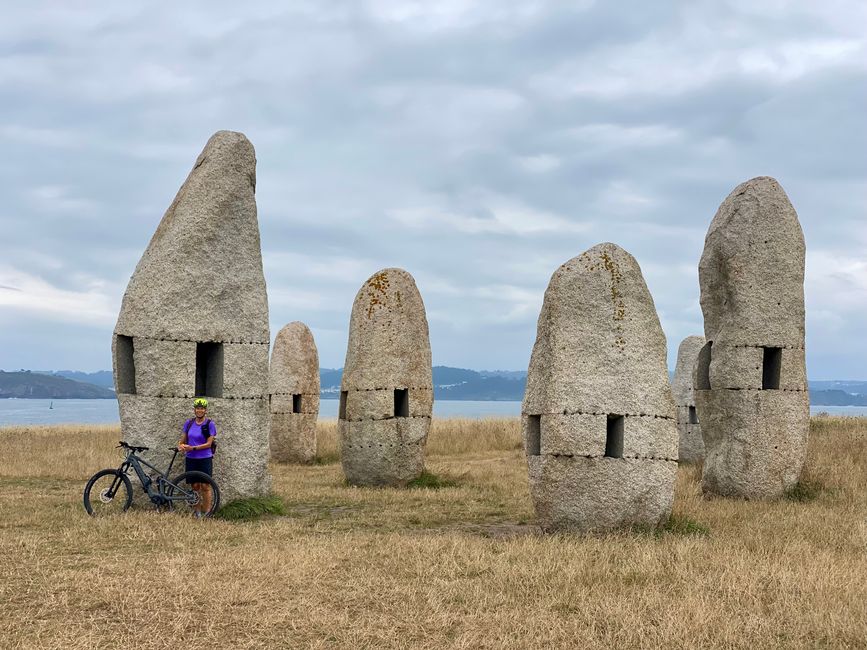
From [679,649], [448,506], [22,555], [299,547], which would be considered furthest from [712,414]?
[22,555]

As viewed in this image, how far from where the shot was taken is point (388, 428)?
15000 millimetres

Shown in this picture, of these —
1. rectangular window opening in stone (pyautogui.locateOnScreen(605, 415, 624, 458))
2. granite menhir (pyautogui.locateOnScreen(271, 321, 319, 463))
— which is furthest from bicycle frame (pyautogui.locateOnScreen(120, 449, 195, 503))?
granite menhir (pyautogui.locateOnScreen(271, 321, 319, 463))

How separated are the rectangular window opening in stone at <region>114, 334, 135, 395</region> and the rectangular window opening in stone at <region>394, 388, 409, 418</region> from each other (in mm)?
5435

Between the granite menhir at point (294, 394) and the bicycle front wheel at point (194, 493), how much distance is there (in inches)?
360

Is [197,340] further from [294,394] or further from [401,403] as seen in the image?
[294,394]

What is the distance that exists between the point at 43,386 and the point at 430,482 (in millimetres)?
184630

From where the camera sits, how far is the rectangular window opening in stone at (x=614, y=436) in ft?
29.8

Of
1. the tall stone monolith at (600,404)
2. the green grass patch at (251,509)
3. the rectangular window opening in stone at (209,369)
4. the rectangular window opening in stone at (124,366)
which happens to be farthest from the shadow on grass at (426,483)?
the tall stone monolith at (600,404)

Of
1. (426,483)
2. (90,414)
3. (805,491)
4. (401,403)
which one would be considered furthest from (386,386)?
(90,414)

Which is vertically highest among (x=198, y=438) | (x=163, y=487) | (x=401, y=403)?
(x=401, y=403)

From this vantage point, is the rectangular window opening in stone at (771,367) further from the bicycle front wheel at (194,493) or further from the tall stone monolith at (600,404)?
the bicycle front wheel at (194,493)

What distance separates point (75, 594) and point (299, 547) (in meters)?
2.29

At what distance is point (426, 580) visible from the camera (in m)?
7.08

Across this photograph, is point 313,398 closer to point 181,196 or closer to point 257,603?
point 181,196
